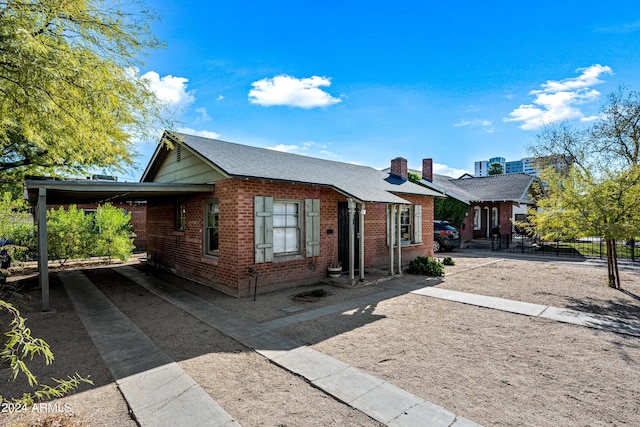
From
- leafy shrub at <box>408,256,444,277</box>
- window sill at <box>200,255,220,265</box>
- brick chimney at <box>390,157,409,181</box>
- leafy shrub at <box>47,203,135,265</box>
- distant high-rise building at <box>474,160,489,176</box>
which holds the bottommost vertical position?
leafy shrub at <box>408,256,444,277</box>

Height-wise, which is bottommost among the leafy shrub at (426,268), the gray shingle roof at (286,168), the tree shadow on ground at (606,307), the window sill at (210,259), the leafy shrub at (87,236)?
the tree shadow on ground at (606,307)

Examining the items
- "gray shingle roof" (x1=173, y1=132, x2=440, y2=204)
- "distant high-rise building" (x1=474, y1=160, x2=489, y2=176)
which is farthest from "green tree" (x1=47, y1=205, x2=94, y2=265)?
"distant high-rise building" (x1=474, y1=160, x2=489, y2=176)

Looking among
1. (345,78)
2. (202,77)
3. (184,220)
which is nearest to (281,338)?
(184,220)

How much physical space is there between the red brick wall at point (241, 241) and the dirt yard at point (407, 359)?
2.64ft

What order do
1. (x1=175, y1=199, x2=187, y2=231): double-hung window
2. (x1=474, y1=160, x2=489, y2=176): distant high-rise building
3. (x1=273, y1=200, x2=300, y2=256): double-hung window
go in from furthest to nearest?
(x1=474, y1=160, x2=489, y2=176): distant high-rise building, (x1=175, y1=199, x2=187, y2=231): double-hung window, (x1=273, y1=200, x2=300, y2=256): double-hung window

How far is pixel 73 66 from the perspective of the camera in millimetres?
3867

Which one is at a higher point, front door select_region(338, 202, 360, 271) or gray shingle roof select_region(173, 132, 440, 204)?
gray shingle roof select_region(173, 132, 440, 204)

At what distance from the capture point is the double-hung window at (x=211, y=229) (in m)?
9.41

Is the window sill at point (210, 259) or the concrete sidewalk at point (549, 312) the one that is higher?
the window sill at point (210, 259)

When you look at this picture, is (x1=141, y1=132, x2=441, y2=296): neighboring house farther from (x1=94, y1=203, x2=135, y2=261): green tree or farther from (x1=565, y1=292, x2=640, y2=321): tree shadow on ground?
(x1=565, y1=292, x2=640, y2=321): tree shadow on ground

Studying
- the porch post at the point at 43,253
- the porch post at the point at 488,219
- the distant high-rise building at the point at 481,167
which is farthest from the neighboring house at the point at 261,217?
the distant high-rise building at the point at 481,167

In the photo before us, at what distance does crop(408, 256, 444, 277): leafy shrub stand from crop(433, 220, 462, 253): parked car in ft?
24.2

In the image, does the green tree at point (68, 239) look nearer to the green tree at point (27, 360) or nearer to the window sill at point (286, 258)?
the green tree at point (27, 360)

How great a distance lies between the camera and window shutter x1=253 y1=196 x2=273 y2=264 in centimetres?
826
